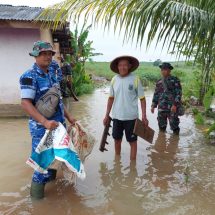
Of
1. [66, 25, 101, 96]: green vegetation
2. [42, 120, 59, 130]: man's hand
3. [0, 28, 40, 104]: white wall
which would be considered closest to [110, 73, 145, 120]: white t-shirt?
[42, 120, 59, 130]: man's hand

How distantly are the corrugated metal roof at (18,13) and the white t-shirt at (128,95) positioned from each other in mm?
3908

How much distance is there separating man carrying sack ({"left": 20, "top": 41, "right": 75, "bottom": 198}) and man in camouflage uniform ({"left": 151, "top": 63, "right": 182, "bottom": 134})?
11.7 feet

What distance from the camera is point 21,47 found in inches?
362

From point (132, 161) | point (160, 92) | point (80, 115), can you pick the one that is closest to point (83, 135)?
point (132, 161)

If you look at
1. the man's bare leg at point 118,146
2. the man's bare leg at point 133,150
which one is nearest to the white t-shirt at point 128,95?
the man's bare leg at point 133,150

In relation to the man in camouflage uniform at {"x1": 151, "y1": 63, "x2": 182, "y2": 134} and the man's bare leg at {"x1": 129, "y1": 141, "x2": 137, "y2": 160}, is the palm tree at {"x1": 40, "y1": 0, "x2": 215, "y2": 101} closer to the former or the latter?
the man's bare leg at {"x1": 129, "y1": 141, "x2": 137, "y2": 160}

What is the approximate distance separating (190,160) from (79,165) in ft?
9.05

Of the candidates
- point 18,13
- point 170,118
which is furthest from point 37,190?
point 18,13

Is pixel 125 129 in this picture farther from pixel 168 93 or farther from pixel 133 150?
pixel 168 93

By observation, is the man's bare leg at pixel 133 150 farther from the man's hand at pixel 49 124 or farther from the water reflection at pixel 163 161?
the man's hand at pixel 49 124

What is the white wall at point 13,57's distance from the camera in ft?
29.9

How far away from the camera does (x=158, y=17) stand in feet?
12.1

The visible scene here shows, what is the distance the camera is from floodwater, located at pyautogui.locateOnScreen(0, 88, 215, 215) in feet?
13.1

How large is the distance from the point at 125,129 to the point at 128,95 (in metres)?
0.55
